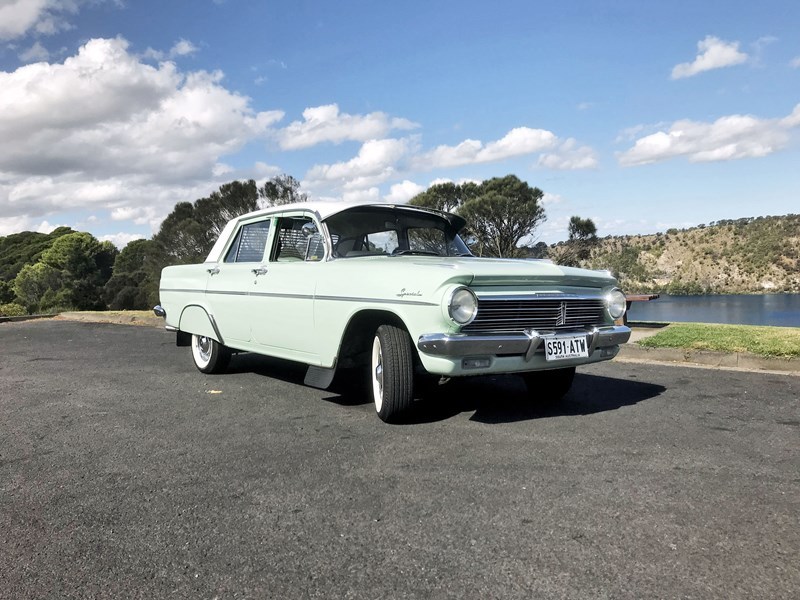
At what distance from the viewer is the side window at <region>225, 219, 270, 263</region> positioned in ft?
18.6

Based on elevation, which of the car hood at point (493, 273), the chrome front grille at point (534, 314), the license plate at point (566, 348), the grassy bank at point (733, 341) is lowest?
the grassy bank at point (733, 341)

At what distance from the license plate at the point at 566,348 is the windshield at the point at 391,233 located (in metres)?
1.67

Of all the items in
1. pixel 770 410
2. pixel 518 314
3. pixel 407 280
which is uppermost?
pixel 407 280

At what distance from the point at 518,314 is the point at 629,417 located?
123 cm

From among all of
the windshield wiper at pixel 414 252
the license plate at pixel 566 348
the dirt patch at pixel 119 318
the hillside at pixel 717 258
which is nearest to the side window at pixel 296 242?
the windshield wiper at pixel 414 252

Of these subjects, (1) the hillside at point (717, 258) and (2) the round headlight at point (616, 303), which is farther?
(1) the hillside at point (717, 258)

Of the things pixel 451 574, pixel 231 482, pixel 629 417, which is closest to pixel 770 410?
pixel 629 417

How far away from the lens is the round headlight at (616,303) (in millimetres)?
4621

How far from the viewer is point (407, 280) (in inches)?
155

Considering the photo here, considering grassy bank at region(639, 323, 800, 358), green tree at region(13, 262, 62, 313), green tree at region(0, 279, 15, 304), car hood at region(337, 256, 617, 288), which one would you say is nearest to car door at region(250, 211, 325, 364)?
car hood at region(337, 256, 617, 288)

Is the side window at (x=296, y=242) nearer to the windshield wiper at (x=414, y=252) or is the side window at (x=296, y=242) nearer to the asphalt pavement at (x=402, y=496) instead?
the windshield wiper at (x=414, y=252)

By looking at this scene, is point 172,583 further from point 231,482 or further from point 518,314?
point 518,314

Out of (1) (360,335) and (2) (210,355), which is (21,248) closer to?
(2) (210,355)

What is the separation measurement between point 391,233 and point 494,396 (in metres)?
1.77
